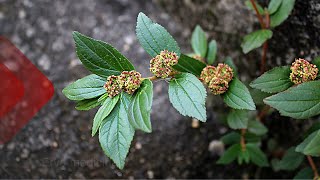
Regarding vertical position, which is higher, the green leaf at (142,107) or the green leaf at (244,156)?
the green leaf at (142,107)

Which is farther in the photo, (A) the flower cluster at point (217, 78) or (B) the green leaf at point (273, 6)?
(B) the green leaf at point (273, 6)

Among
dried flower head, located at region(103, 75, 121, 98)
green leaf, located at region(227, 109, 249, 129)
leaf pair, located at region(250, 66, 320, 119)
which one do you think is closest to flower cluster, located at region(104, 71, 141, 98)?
dried flower head, located at region(103, 75, 121, 98)

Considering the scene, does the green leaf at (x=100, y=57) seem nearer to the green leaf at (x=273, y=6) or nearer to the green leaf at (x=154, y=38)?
the green leaf at (x=154, y=38)

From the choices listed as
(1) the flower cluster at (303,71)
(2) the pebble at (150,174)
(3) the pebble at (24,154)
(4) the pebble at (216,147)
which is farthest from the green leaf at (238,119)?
(3) the pebble at (24,154)

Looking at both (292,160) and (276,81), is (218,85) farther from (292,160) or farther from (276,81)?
(292,160)

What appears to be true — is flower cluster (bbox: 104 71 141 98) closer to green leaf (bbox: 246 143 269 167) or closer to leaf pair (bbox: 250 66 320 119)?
leaf pair (bbox: 250 66 320 119)

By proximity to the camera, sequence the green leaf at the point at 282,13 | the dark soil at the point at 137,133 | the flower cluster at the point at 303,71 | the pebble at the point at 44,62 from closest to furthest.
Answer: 1. the flower cluster at the point at 303,71
2. the green leaf at the point at 282,13
3. the dark soil at the point at 137,133
4. the pebble at the point at 44,62

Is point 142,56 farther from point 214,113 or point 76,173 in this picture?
point 76,173
